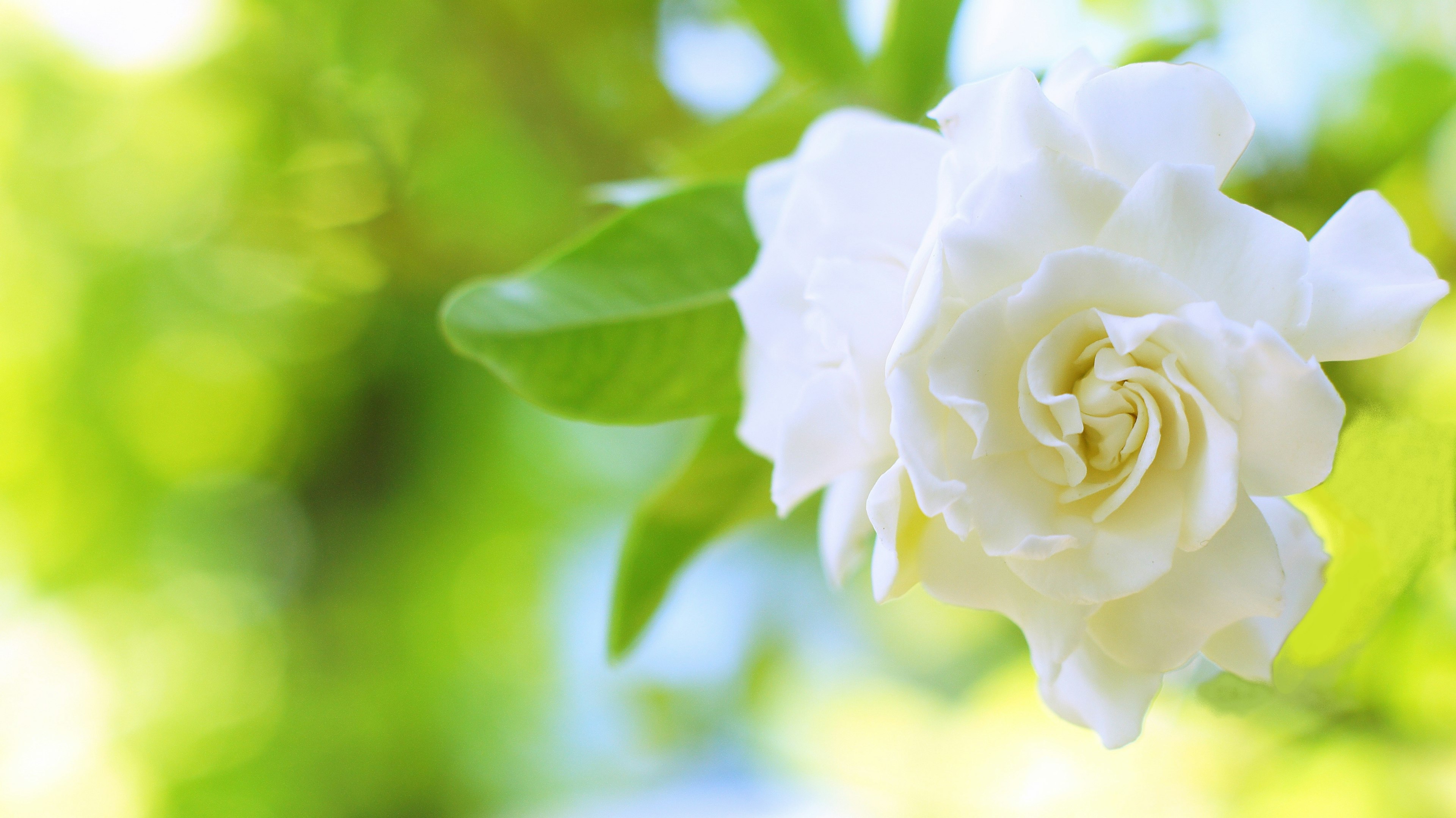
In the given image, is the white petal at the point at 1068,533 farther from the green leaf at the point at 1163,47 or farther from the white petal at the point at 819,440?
the green leaf at the point at 1163,47

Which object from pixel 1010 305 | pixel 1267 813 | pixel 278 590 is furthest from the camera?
pixel 278 590

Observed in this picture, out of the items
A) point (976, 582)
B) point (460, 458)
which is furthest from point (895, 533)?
point (460, 458)

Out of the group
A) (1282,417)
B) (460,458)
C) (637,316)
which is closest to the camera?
(1282,417)

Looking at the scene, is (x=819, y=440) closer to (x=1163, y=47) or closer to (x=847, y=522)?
(x=847, y=522)

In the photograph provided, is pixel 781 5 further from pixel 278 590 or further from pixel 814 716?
pixel 278 590

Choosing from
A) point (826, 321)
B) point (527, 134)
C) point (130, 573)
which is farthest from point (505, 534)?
point (826, 321)

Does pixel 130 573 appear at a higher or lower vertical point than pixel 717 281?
higher

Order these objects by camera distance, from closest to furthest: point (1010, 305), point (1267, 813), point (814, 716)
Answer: point (1010, 305)
point (1267, 813)
point (814, 716)
